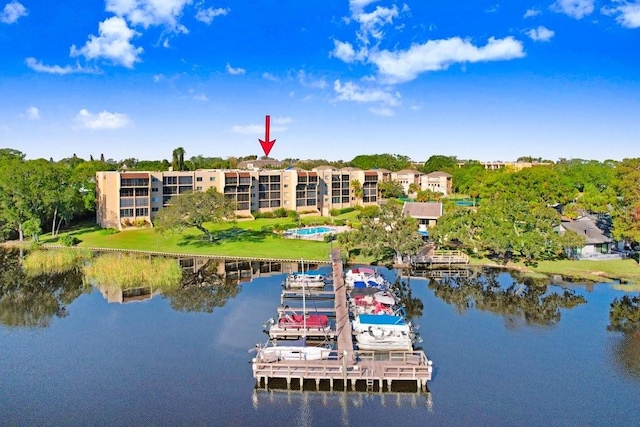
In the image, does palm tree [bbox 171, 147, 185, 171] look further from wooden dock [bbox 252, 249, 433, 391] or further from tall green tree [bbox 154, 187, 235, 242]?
wooden dock [bbox 252, 249, 433, 391]

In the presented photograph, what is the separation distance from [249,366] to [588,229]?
45067 mm

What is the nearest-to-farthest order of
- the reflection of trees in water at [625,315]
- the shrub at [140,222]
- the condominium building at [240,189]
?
the reflection of trees in water at [625,315]
the condominium building at [240,189]
the shrub at [140,222]

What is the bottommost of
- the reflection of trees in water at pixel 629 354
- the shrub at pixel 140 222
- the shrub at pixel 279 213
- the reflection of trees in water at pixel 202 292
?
the reflection of trees in water at pixel 629 354

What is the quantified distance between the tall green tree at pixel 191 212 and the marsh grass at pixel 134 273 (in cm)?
974

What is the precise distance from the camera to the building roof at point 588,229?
58.7 m

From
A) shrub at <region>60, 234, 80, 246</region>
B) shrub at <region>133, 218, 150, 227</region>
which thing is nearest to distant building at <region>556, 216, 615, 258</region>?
shrub at <region>133, 218, 150, 227</region>

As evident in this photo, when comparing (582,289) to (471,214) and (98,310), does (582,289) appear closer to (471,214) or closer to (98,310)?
(471,214)

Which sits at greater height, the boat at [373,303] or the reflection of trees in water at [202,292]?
the boat at [373,303]

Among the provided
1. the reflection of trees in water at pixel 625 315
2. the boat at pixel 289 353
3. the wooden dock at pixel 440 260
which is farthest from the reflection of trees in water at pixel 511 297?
the boat at pixel 289 353

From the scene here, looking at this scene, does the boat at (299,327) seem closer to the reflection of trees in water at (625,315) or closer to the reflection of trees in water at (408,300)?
the reflection of trees in water at (408,300)

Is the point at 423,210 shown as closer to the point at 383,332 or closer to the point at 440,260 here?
the point at 440,260

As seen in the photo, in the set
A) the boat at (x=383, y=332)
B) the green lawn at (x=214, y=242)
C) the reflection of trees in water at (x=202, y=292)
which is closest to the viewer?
the boat at (x=383, y=332)

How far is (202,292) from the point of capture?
152ft

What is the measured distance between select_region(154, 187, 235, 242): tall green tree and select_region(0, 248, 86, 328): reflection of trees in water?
39.3 ft
